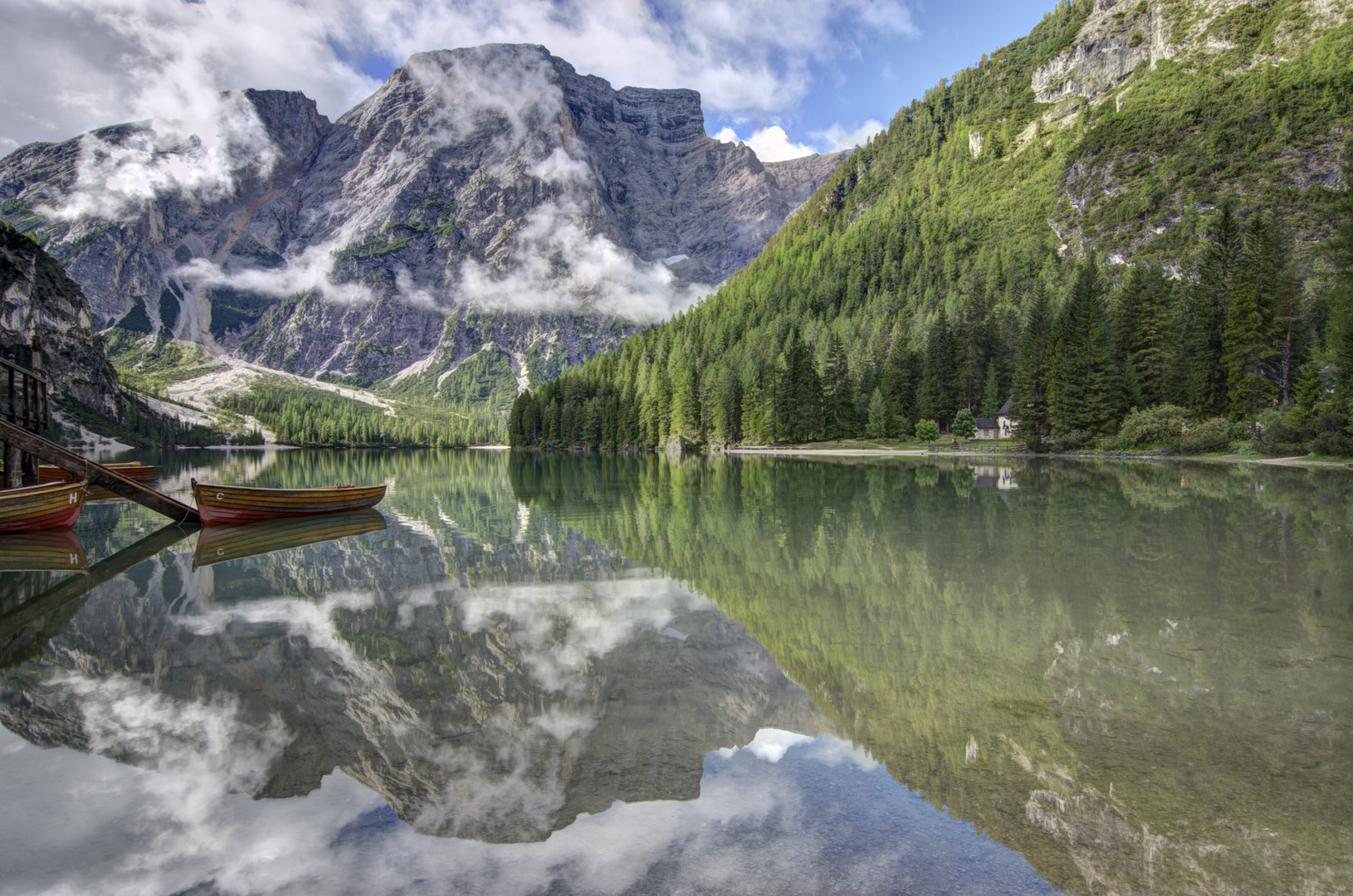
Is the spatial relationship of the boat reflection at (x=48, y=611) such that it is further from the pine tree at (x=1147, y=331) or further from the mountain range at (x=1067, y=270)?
the pine tree at (x=1147, y=331)

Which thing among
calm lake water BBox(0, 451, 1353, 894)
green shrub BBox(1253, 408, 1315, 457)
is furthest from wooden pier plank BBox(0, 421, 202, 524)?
green shrub BBox(1253, 408, 1315, 457)

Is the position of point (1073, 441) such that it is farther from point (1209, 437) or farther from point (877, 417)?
point (877, 417)

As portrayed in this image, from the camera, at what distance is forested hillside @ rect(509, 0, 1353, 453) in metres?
55.5

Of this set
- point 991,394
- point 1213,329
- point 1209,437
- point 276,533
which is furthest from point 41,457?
point 991,394

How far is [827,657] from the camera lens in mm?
8148

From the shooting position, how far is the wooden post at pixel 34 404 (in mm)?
25688

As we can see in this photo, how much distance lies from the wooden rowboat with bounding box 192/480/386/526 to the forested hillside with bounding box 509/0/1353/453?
54.6 m

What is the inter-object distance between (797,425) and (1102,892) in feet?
283

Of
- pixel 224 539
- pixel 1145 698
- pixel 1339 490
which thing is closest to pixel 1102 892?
pixel 1145 698

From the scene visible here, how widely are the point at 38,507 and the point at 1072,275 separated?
127347 millimetres

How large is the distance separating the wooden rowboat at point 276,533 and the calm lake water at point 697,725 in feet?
11.4

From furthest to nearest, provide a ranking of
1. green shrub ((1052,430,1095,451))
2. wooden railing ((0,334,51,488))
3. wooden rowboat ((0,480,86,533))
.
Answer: green shrub ((1052,430,1095,451)), wooden railing ((0,334,51,488)), wooden rowboat ((0,480,86,533))

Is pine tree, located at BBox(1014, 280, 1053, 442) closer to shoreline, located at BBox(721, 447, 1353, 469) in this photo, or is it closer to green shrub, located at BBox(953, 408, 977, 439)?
shoreline, located at BBox(721, 447, 1353, 469)

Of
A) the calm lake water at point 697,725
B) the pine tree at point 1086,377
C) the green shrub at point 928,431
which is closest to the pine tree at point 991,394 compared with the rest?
the green shrub at point 928,431
